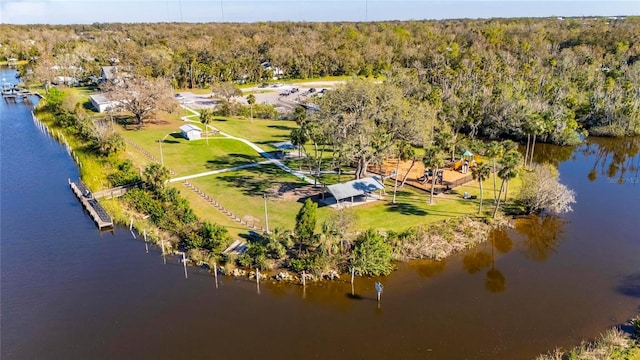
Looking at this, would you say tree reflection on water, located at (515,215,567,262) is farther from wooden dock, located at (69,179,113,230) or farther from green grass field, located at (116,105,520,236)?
wooden dock, located at (69,179,113,230)

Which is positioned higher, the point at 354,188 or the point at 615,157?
the point at 354,188

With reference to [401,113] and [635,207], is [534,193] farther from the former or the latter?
[401,113]

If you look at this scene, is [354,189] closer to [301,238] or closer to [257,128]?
[301,238]

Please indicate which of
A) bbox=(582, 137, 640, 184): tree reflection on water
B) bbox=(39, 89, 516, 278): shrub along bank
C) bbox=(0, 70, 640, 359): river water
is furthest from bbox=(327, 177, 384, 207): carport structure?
bbox=(582, 137, 640, 184): tree reflection on water

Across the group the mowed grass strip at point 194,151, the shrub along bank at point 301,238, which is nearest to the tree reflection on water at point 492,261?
the shrub along bank at point 301,238

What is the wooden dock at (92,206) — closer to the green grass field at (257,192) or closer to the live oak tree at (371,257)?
the green grass field at (257,192)

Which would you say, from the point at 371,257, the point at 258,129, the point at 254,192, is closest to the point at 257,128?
the point at 258,129

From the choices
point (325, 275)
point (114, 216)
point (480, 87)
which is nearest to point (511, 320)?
point (325, 275)
